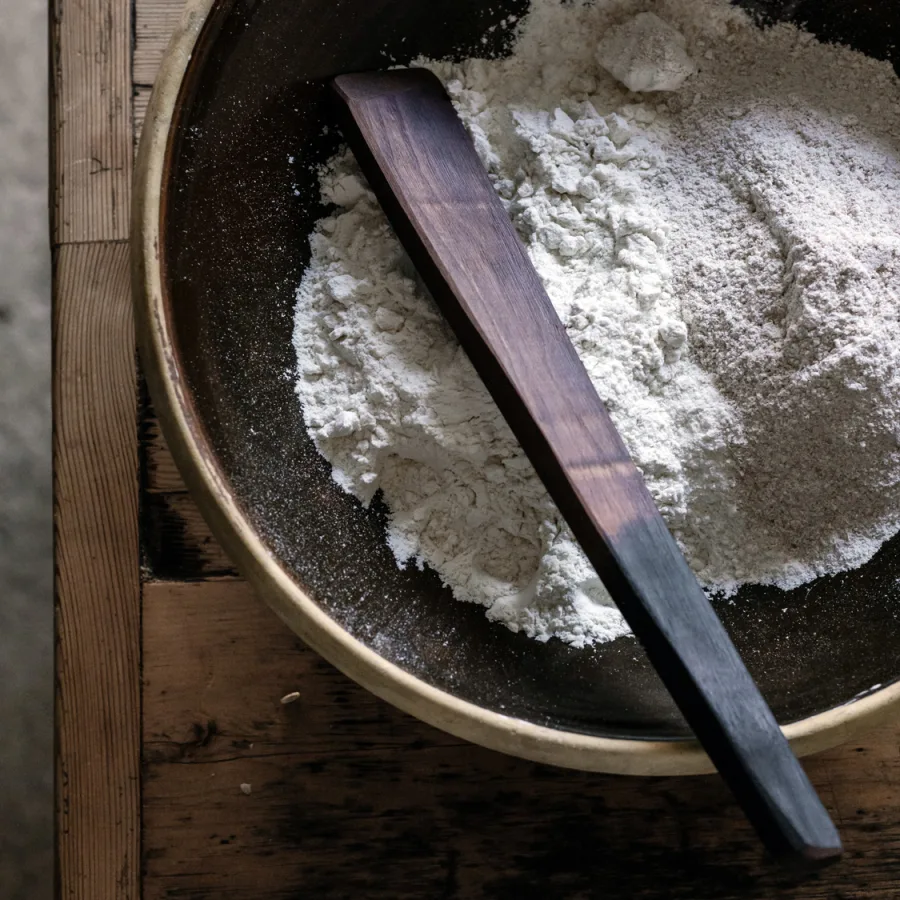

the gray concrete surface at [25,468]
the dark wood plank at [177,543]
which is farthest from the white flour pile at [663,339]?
the gray concrete surface at [25,468]

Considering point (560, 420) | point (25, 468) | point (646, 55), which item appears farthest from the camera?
point (25, 468)

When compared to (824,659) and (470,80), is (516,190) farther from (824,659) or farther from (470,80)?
(824,659)

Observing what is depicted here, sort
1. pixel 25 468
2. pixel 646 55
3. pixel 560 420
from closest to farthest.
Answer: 1. pixel 560 420
2. pixel 646 55
3. pixel 25 468

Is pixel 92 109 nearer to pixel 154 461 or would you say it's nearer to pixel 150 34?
pixel 150 34

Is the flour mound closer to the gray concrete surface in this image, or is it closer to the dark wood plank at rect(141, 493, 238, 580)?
the dark wood plank at rect(141, 493, 238, 580)

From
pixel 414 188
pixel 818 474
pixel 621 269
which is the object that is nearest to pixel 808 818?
pixel 818 474

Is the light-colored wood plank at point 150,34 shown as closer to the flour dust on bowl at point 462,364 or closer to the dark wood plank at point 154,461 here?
the flour dust on bowl at point 462,364

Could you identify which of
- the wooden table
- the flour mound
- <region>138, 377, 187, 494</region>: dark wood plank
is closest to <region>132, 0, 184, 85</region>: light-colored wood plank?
the wooden table

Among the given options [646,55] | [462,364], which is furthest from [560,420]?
[646,55]
